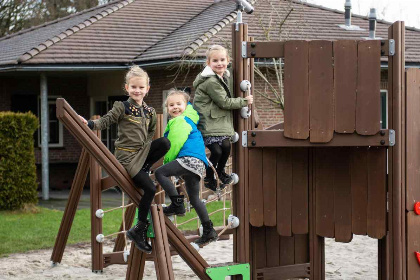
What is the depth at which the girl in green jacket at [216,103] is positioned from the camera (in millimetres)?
5270

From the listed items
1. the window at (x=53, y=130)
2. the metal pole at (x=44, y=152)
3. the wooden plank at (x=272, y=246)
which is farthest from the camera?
the window at (x=53, y=130)

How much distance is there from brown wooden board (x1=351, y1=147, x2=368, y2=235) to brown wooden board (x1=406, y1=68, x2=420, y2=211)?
31 cm

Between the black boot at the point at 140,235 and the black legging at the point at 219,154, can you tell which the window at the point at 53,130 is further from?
the black boot at the point at 140,235

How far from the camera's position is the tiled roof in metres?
16.3

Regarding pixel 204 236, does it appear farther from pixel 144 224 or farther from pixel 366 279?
pixel 366 279

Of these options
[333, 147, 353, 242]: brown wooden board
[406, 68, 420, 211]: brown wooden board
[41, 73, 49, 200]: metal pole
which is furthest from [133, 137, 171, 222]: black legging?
[41, 73, 49, 200]: metal pole

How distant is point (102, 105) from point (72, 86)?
1046mm

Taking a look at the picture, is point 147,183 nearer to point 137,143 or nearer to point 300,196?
point 137,143

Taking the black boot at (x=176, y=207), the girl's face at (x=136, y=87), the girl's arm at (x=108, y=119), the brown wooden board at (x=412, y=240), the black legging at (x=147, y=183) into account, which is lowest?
the brown wooden board at (x=412, y=240)

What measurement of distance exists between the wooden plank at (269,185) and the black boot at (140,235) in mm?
943

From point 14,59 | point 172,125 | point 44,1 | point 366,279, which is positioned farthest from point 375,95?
point 44,1

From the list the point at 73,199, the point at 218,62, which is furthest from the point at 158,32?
the point at 218,62

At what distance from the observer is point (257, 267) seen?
6797 mm

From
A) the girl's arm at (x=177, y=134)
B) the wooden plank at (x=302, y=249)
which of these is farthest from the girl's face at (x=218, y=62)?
the wooden plank at (x=302, y=249)
